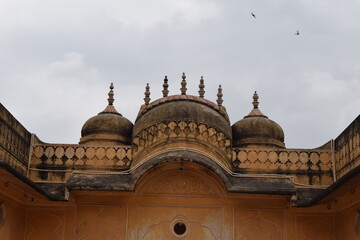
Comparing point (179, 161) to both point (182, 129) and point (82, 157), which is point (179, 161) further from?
point (82, 157)

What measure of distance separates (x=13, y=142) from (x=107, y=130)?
2.94 metres

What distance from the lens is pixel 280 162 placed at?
1031 centimetres

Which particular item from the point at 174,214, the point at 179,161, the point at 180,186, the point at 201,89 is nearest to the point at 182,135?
the point at 179,161

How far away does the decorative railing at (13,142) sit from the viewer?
8.79 meters

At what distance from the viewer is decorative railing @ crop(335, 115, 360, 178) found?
8672 mm

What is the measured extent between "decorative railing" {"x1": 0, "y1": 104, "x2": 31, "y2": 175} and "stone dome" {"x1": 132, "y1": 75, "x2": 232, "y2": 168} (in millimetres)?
2219

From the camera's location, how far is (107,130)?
11945 millimetres

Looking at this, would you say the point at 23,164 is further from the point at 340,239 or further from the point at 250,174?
the point at 340,239

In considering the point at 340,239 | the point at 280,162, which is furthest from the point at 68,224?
the point at 340,239

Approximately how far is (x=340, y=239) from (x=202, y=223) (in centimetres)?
261

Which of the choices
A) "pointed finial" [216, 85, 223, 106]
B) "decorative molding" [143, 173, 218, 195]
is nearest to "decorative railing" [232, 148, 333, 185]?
"decorative molding" [143, 173, 218, 195]

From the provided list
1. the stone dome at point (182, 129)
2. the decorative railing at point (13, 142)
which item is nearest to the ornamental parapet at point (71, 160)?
the decorative railing at point (13, 142)

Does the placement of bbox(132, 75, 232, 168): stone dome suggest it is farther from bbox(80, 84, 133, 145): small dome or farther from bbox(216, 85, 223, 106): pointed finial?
bbox(80, 84, 133, 145): small dome

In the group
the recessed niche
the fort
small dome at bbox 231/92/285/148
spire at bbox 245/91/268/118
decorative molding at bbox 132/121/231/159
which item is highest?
spire at bbox 245/91/268/118
